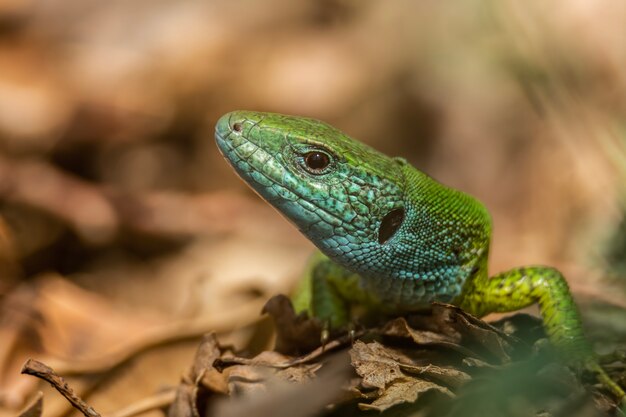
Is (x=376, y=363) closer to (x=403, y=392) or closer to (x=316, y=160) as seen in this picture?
(x=403, y=392)

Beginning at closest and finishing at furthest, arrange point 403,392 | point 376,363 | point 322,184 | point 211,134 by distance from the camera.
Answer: point 403,392 → point 376,363 → point 322,184 → point 211,134

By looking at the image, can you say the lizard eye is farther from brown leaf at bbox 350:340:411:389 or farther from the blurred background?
the blurred background

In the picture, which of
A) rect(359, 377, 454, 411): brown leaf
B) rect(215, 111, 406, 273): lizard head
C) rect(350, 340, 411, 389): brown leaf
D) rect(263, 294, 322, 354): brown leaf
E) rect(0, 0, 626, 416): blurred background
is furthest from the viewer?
rect(0, 0, 626, 416): blurred background

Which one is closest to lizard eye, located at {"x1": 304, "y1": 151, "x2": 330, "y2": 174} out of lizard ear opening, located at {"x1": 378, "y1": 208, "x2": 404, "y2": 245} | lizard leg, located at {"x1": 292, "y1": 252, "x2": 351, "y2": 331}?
lizard ear opening, located at {"x1": 378, "y1": 208, "x2": 404, "y2": 245}

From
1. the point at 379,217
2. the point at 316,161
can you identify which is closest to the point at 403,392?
the point at 379,217

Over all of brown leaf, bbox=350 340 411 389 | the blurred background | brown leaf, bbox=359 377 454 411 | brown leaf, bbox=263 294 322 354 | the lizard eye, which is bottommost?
brown leaf, bbox=359 377 454 411

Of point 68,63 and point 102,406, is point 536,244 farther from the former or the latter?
point 68,63

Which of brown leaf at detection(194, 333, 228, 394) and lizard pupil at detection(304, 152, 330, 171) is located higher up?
lizard pupil at detection(304, 152, 330, 171)
